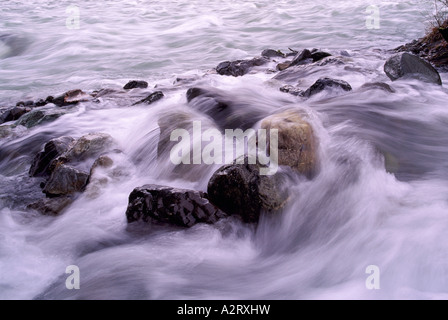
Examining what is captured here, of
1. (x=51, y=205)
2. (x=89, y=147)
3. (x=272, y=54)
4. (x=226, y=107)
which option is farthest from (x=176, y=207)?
(x=272, y=54)

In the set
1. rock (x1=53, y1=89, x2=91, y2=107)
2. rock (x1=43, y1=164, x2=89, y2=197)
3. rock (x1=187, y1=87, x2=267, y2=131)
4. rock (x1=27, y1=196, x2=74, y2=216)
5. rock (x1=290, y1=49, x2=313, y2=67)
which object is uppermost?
rock (x1=290, y1=49, x2=313, y2=67)

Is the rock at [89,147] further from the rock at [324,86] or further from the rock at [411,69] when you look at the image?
the rock at [411,69]

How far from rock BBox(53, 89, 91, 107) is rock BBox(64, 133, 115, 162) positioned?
2264 millimetres

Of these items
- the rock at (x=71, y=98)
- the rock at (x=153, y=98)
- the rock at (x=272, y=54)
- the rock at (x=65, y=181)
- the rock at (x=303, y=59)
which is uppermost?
the rock at (x=303, y=59)

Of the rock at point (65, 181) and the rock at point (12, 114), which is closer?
the rock at point (65, 181)

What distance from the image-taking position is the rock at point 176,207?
3.42 metres

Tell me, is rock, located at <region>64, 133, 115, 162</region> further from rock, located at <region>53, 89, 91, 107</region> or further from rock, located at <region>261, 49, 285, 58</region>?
rock, located at <region>261, 49, 285, 58</region>

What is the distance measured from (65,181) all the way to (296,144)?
→ 243cm

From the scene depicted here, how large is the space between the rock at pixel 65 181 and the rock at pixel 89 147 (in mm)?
363

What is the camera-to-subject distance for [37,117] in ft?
20.1

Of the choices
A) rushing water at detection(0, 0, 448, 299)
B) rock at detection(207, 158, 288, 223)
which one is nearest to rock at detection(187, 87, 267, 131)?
rushing water at detection(0, 0, 448, 299)

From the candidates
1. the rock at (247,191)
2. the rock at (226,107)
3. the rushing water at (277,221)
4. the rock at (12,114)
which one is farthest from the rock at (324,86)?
the rock at (12,114)

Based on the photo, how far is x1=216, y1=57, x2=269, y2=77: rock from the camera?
8.13 m

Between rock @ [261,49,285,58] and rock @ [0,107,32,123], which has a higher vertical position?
rock @ [261,49,285,58]
